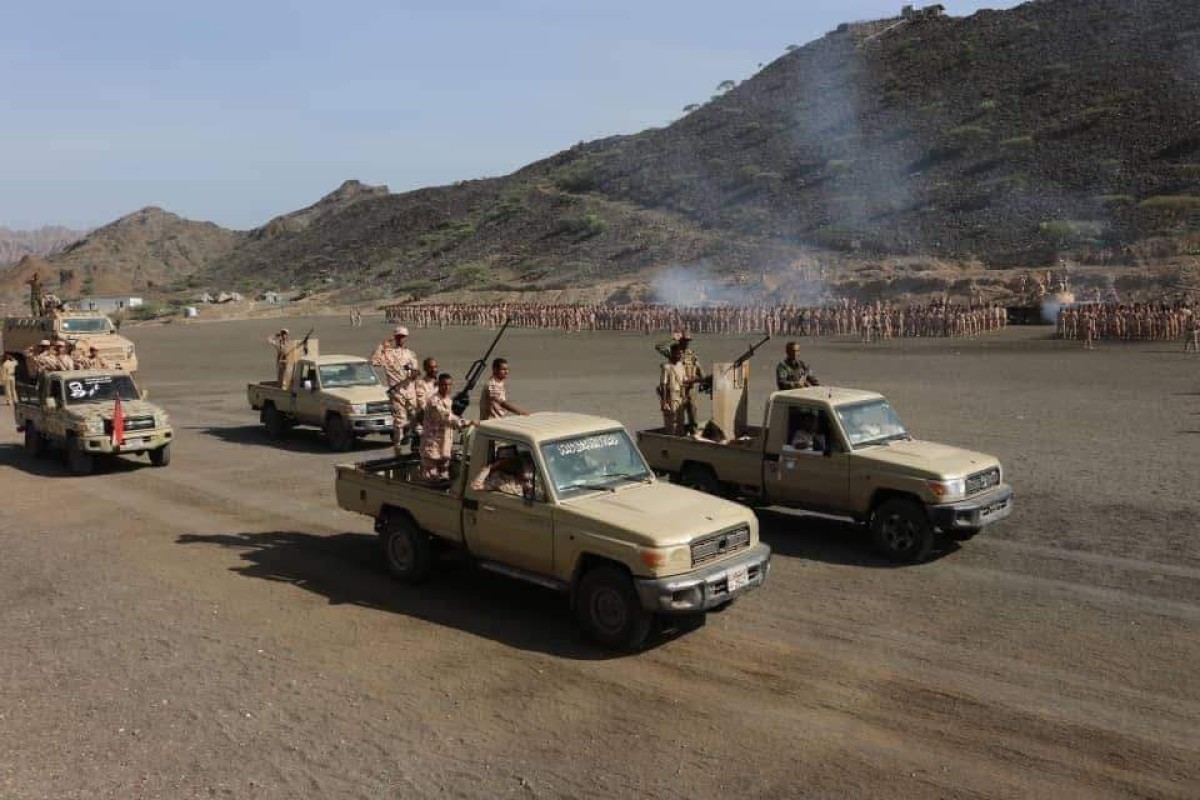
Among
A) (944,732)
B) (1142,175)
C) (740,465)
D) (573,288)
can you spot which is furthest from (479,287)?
(944,732)

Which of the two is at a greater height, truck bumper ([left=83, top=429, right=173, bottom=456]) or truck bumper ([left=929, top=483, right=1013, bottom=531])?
truck bumper ([left=83, top=429, right=173, bottom=456])

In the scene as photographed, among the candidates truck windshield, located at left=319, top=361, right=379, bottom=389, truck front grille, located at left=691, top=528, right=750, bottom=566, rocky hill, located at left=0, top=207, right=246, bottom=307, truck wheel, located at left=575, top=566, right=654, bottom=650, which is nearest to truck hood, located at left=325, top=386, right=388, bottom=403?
truck windshield, located at left=319, top=361, right=379, bottom=389

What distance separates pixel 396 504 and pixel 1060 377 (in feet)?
73.0

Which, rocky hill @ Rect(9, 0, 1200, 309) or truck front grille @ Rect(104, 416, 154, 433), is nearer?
truck front grille @ Rect(104, 416, 154, 433)

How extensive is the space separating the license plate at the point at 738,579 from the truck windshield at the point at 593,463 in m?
1.34

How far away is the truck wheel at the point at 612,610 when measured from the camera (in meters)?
7.52

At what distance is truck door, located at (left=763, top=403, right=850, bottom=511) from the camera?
10383 millimetres

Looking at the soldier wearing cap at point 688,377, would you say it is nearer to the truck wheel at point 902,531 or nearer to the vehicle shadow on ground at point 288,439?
the truck wheel at point 902,531

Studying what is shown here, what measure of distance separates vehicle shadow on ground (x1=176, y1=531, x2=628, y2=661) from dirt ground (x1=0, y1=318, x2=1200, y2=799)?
39 mm

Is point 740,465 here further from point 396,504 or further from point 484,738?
point 484,738

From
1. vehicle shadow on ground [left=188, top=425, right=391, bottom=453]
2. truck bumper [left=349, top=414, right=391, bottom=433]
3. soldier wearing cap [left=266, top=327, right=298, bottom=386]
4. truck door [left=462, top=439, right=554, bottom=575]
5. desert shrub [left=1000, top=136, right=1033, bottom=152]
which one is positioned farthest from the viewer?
desert shrub [left=1000, top=136, right=1033, bottom=152]

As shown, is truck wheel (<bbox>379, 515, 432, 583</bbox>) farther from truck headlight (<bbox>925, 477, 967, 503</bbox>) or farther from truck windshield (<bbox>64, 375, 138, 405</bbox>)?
truck windshield (<bbox>64, 375, 138, 405</bbox>)

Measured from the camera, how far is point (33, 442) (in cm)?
1756

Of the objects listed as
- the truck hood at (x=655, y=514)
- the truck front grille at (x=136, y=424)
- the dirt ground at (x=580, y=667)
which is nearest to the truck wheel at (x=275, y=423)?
the truck front grille at (x=136, y=424)
